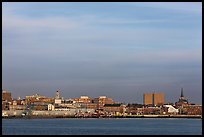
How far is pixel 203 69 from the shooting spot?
204cm

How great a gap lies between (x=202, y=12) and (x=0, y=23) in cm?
80

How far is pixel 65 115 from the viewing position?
210 feet

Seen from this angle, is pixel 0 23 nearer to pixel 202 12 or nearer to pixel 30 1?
pixel 30 1

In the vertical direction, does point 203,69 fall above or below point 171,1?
below

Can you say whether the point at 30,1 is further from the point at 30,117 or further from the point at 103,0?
the point at 30,117

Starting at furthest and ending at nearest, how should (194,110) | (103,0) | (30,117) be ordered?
(30,117)
(194,110)
(103,0)

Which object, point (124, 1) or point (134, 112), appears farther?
point (134, 112)

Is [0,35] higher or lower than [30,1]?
lower

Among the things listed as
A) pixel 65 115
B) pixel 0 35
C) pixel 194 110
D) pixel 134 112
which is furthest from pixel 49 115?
pixel 0 35

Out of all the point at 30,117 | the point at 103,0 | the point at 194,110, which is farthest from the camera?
the point at 30,117

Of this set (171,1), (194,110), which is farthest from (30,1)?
(194,110)

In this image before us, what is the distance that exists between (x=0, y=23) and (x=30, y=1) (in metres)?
0.15

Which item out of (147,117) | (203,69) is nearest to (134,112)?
(147,117)

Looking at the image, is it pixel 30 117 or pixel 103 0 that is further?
pixel 30 117
